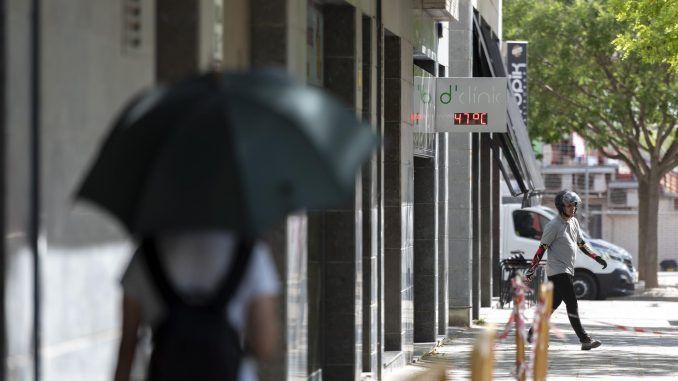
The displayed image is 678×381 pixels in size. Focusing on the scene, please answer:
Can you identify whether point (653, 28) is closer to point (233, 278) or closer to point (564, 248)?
point (564, 248)

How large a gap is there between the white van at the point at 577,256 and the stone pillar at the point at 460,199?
28.0ft

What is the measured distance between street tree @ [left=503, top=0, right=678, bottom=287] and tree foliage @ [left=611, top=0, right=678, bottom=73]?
12.1 meters

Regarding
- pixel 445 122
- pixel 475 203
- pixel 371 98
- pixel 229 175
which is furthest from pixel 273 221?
pixel 475 203

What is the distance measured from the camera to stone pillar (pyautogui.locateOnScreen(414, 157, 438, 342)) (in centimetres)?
1781

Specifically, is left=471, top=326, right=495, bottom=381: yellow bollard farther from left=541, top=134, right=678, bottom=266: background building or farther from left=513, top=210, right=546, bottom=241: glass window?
left=541, top=134, right=678, bottom=266: background building

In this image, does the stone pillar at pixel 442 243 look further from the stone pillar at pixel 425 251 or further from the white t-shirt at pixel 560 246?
the white t-shirt at pixel 560 246

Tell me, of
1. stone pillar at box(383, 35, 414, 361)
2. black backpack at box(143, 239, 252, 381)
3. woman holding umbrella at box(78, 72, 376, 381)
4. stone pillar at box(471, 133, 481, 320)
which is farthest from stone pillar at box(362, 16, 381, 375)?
stone pillar at box(471, 133, 481, 320)

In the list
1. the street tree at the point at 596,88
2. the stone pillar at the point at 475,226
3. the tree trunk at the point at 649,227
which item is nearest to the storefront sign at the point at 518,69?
the stone pillar at the point at 475,226

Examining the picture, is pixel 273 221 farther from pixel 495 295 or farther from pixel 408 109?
pixel 495 295

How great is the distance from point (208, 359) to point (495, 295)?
24.8 meters

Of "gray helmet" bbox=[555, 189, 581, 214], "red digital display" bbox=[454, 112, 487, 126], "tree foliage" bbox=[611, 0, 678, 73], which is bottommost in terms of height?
"gray helmet" bbox=[555, 189, 581, 214]

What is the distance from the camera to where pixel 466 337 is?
19.6 metres

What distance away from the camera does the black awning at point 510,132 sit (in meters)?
24.6

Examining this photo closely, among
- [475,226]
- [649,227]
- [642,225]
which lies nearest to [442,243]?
[475,226]
